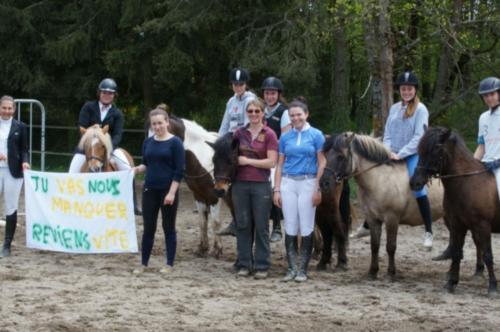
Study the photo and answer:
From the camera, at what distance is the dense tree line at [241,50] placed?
15.4m

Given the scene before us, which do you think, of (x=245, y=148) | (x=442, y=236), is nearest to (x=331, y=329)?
(x=245, y=148)

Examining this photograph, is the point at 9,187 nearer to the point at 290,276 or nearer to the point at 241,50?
the point at 290,276

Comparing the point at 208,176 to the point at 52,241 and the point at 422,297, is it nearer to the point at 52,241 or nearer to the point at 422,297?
the point at 52,241

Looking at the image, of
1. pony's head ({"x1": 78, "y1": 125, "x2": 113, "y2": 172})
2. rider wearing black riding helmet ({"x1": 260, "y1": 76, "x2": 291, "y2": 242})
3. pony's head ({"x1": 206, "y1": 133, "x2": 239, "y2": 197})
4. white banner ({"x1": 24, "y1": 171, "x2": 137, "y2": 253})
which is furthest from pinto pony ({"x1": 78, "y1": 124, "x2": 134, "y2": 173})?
rider wearing black riding helmet ({"x1": 260, "y1": 76, "x2": 291, "y2": 242})

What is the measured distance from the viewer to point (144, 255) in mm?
9039

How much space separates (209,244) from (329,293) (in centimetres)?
317

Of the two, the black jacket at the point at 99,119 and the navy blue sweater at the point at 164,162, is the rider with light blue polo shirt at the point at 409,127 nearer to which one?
the navy blue sweater at the point at 164,162

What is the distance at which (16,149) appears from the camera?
381 inches

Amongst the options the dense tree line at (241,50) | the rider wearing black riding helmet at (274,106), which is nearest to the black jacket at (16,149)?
the rider wearing black riding helmet at (274,106)

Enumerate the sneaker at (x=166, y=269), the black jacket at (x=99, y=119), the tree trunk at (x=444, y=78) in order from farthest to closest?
the tree trunk at (x=444, y=78), the black jacket at (x=99, y=119), the sneaker at (x=166, y=269)

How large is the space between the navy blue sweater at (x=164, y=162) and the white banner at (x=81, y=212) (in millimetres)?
840

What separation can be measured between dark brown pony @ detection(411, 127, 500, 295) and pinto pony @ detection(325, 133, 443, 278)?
2.63 ft

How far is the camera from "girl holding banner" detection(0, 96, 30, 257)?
9625 mm

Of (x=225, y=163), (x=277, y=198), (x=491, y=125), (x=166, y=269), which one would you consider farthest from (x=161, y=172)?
(x=491, y=125)
